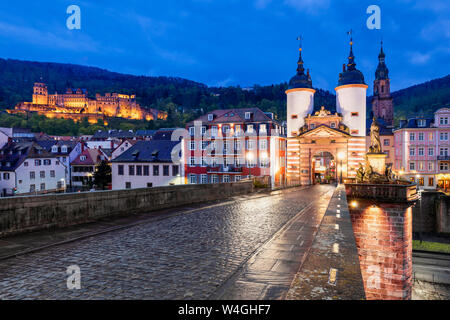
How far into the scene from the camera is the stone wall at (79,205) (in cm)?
880

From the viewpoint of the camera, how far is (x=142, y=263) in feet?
21.6

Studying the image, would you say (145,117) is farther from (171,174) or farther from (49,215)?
(49,215)

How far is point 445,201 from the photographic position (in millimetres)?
31578

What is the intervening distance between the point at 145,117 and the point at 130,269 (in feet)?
626

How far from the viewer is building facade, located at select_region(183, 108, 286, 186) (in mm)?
42844

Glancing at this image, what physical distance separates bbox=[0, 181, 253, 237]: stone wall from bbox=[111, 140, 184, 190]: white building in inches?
1150

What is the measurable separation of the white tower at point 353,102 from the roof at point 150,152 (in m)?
24.7

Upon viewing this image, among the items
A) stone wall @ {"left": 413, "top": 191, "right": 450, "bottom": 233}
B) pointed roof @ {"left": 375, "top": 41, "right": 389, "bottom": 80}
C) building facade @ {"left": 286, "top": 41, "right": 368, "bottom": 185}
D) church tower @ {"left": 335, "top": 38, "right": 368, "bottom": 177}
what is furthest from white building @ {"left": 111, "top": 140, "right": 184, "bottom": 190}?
pointed roof @ {"left": 375, "top": 41, "right": 389, "bottom": 80}

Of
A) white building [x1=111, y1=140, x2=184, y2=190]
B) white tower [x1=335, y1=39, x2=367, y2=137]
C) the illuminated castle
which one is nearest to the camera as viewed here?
white tower [x1=335, y1=39, x2=367, y2=137]

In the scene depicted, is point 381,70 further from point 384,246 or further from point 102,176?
point 384,246

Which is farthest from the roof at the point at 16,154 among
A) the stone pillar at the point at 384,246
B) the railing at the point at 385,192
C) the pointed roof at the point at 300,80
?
the stone pillar at the point at 384,246

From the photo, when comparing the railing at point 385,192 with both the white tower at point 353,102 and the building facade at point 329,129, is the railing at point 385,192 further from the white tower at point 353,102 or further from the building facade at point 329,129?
the white tower at point 353,102

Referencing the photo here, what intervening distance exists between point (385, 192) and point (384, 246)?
11.5 feet

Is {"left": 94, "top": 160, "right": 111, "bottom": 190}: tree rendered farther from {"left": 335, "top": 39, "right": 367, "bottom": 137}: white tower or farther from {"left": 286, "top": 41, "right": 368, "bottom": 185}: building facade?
{"left": 335, "top": 39, "right": 367, "bottom": 137}: white tower
